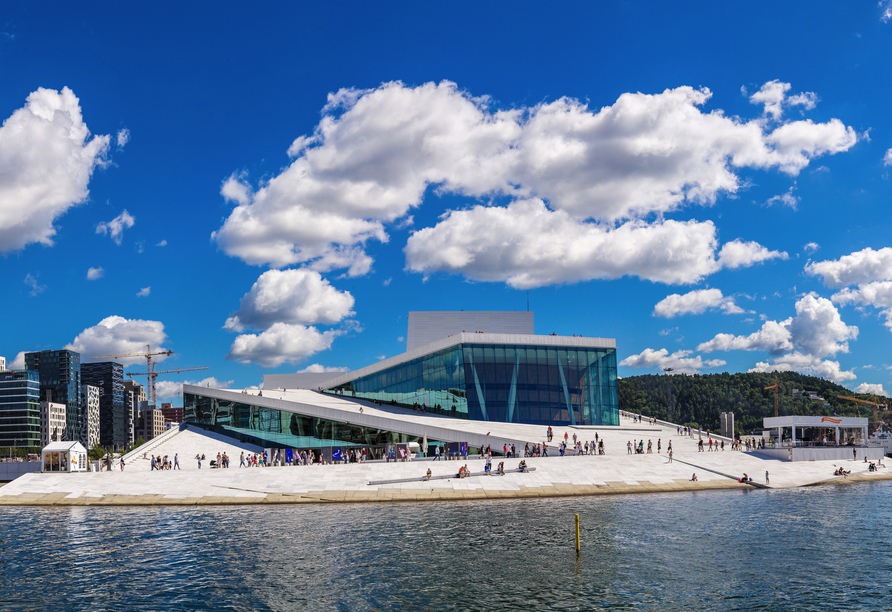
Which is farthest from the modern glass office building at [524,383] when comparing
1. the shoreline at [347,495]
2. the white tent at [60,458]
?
the white tent at [60,458]

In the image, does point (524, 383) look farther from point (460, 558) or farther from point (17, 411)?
point (17, 411)

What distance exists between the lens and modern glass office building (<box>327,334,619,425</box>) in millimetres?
67125

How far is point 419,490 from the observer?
4228 centimetres

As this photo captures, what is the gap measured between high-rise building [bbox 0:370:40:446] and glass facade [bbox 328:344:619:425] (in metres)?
148

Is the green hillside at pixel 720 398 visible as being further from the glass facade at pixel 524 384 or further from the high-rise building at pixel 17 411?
the high-rise building at pixel 17 411

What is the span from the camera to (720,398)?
162 meters

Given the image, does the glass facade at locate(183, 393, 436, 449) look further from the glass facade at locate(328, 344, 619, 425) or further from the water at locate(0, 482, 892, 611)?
the water at locate(0, 482, 892, 611)

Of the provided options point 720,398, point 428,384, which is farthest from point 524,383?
point 720,398

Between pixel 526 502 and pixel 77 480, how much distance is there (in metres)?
28.3

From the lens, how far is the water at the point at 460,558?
19.3 m

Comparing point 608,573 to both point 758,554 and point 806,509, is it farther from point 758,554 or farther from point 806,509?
point 806,509

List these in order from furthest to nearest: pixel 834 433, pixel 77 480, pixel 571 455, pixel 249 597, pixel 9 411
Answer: pixel 9 411 < pixel 834 433 < pixel 571 455 < pixel 77 480 < pixel 249 597

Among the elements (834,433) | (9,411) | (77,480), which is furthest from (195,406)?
(9,411)

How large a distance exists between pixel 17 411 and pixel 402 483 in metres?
170
